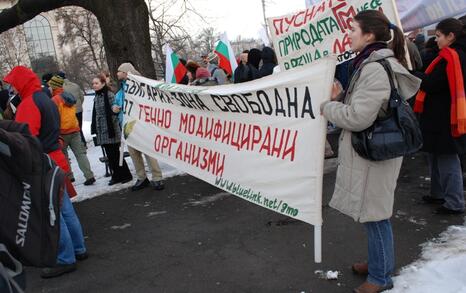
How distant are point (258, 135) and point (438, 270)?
5.77 feet

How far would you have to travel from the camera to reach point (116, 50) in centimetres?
822

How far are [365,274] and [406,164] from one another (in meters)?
3.65

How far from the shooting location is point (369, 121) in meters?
2.97

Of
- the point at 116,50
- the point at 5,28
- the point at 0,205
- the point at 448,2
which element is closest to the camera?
the point at 0,205

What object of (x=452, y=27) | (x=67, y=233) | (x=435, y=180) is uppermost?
(x=452, y=27)

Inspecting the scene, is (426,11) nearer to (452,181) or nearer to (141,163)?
(452,181)

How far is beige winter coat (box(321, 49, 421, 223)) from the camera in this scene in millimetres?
2949

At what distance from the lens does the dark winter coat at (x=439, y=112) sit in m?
4.52

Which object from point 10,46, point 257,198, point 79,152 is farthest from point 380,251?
point 10,46

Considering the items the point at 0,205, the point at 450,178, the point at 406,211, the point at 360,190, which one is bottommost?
the point at 406,211

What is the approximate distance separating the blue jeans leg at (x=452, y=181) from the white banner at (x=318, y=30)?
1.57 m

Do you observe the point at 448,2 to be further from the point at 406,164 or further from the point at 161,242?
the point at 161,242

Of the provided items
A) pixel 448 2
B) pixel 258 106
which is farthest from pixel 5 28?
pixel 448 2

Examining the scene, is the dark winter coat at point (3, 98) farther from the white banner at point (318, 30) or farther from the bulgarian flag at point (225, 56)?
the white banner at point (318, 30)
